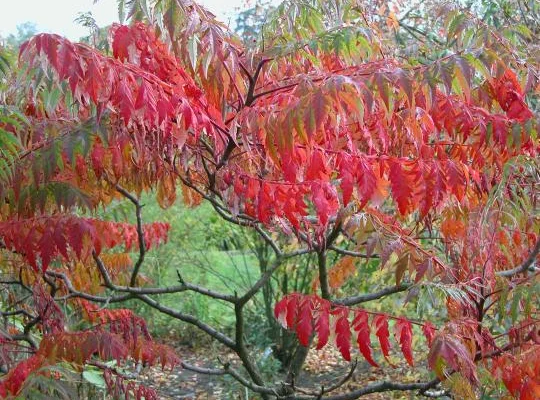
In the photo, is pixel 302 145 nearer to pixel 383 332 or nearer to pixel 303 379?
pixel 383 332

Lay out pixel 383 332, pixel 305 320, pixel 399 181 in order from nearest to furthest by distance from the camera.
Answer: pixel 399 181 < pixel 383 332 < pixel 305 320

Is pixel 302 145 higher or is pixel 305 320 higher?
pixel 302 145

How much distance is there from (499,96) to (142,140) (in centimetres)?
120

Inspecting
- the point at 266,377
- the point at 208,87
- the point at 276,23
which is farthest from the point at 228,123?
the point at 266,377

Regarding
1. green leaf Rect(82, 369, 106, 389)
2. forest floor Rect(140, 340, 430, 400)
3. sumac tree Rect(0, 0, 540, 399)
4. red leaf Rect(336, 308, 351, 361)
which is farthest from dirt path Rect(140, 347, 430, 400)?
red leaf Rect(336, 308, 351, 361)

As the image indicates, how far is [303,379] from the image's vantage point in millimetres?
5641

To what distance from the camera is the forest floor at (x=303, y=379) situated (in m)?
5.33

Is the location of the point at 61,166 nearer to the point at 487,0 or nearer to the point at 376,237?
the point at 376,237

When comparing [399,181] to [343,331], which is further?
[343,331]

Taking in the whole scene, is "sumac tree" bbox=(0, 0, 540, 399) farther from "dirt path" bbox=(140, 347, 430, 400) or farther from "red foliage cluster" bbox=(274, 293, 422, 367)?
"dirt path" bbox=(140, 347, 430, 400)

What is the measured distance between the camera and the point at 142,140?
1.90 metres

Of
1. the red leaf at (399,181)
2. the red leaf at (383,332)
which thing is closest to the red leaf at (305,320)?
the red leaf at (383,332)

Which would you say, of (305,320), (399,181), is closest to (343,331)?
(305,320)

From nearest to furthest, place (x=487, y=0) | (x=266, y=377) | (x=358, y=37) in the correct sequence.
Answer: (x=358, y=37)
(x=487, y=0)
(x=266, y=377)
